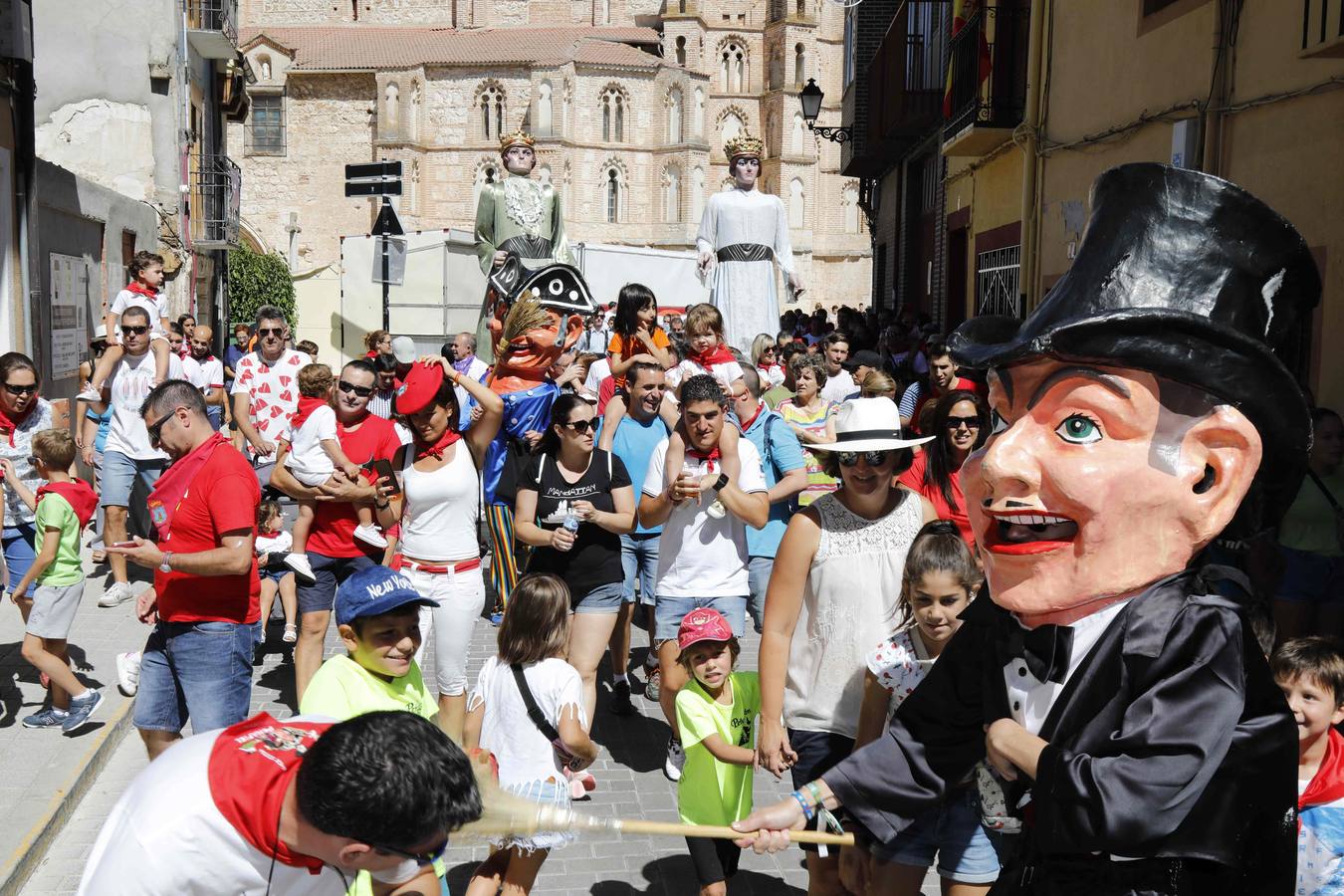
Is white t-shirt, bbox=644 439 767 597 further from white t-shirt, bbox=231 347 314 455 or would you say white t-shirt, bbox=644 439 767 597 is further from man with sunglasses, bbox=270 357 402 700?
white t-shirt, bbox=231 347 314 455

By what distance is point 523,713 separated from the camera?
4.41 m

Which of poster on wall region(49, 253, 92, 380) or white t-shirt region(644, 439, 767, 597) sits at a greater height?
poster on wall region(49, 253, 92, 380)

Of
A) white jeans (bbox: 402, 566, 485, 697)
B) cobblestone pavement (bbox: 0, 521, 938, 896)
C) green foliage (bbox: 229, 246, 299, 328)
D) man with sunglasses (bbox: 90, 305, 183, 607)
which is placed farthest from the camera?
green foliage (bbox: 229, 246, 299, 328)

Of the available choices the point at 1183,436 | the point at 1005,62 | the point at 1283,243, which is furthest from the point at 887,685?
the point at 1005,62

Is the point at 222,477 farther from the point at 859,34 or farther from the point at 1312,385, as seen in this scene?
the point at 859,34

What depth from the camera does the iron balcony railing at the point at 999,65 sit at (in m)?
13.9

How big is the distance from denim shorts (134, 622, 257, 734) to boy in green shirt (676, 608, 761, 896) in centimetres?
180

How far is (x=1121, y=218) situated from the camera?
2619mm

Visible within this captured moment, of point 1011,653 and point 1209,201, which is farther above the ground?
point 1209,201

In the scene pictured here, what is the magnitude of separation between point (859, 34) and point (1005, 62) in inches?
483

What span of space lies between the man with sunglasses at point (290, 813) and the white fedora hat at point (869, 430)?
6.80ft

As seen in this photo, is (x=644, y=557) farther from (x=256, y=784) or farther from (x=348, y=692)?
(x=256, y=784)

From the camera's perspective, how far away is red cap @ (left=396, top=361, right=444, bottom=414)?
5.85 meters

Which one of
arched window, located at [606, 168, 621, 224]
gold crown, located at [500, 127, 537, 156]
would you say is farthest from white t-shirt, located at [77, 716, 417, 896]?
arched window, located at [606, 168, 621, 224]
